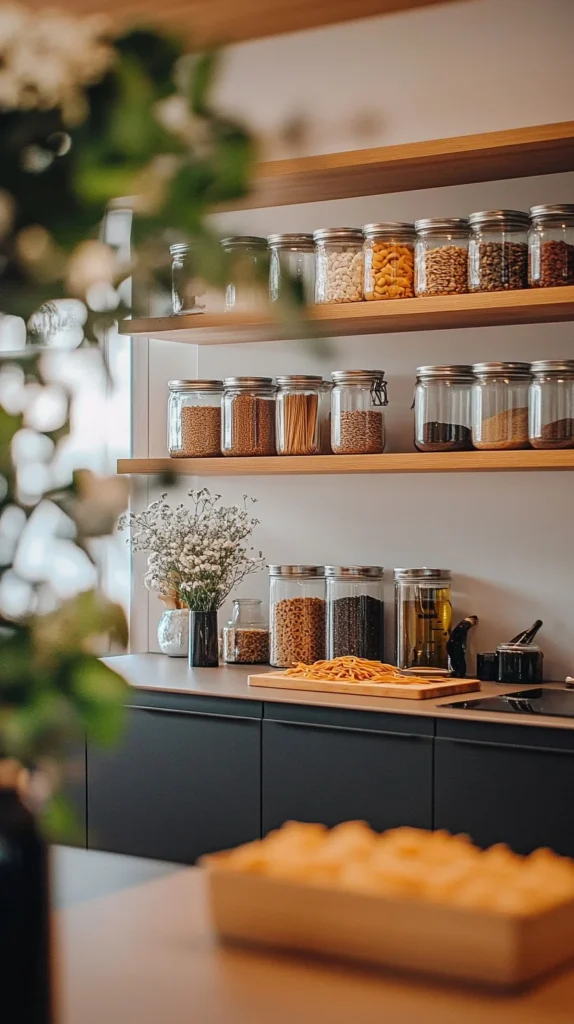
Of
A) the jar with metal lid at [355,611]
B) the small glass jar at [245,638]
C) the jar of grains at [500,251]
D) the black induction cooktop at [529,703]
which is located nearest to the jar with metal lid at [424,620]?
the jar with metal lid at [355,611]

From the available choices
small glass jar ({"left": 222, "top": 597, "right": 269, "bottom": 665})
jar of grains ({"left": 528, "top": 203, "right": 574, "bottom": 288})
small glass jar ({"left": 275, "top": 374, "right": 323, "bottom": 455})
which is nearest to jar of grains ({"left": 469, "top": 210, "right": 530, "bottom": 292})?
jar of grains ({"left": 528, "top": 203, "right": 574, "bottom": 288})

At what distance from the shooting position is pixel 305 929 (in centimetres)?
96

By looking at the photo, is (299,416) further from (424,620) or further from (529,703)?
(529,703)

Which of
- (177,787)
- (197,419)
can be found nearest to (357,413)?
(197,419)

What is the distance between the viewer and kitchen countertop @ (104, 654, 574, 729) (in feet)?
9.15

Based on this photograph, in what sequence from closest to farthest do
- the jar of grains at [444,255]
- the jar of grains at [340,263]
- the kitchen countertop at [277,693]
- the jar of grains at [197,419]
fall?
the kitchen countertop at [277,693]
the jar of grains at [444,255]
the jar of grains at [340,263]
the jar of grains at [197,419]

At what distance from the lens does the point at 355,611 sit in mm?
3549

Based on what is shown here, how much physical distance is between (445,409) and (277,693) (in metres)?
0.85

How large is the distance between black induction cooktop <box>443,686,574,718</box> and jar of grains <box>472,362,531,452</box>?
1.99 feet

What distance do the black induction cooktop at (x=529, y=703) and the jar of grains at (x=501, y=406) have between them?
0.61m

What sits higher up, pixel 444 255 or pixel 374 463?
pixel 444 255

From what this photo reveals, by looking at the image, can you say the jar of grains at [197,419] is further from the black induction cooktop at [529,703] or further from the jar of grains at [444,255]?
the black induction cooktop at [529,703]

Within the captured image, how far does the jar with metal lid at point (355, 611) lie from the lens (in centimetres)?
355

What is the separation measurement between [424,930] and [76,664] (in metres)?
0.42
